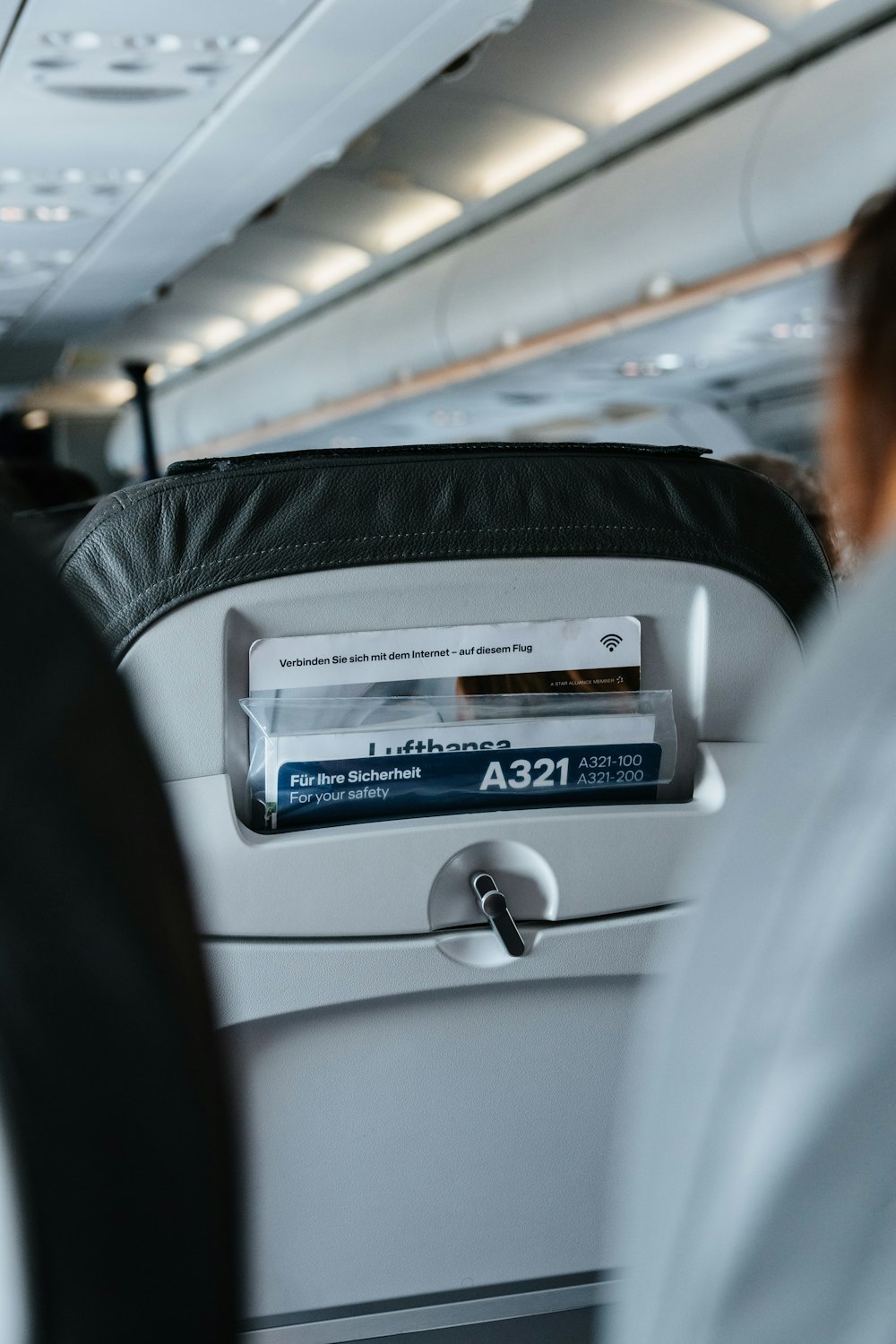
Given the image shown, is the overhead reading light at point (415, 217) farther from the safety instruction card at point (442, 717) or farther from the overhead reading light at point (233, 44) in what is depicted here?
the safety instruction card at point (442, 717)

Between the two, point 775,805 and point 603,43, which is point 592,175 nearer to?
point 603,43

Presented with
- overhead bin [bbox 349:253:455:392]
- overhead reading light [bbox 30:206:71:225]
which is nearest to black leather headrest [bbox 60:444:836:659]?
overhead reading light [bbox 30:206:71:225]

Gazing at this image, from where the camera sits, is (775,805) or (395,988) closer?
(775,805)

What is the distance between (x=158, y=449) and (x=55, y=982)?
2248 centimetres

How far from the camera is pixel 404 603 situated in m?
1.52

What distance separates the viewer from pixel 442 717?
5.05 ft

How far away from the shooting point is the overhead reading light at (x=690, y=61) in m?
7.98

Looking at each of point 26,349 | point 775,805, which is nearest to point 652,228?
point 26,349

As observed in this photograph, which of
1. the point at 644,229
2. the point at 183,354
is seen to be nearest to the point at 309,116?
the point at 644,229

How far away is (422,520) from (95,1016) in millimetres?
1093

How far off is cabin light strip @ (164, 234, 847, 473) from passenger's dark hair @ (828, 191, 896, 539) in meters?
3.20

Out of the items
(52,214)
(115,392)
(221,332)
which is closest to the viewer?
(52,214)

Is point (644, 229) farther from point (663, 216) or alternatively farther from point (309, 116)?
point (309, 116)

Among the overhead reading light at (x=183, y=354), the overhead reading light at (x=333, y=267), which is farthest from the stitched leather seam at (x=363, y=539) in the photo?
the overhead reading light at (x=183, y=354)
